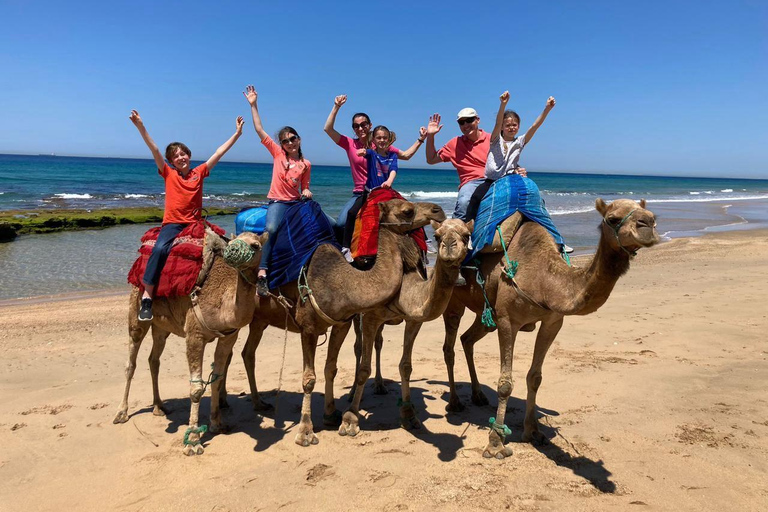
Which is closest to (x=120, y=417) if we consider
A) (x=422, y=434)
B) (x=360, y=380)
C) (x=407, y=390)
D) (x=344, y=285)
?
(x=360, y=380)

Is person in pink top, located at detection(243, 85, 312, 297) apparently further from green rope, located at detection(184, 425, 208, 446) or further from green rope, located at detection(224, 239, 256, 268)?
green rope, located at detection(184, 425, 208, 446)

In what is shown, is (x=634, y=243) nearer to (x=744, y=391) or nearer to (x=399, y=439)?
(x=399, y=439)

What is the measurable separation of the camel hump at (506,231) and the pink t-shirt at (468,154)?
1.00m

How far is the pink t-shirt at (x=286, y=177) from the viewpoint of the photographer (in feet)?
20.1

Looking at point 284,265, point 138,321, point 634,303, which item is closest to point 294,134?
point 284,265

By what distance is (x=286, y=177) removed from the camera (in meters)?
6.12

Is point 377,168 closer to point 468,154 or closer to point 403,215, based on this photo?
point 403,215

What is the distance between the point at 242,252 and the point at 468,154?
322cm

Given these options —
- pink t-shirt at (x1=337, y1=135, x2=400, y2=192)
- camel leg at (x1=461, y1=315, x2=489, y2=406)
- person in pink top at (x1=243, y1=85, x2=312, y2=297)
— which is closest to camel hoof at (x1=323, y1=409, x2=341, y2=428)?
person in pink top at (x1=243, y1=85, x2=312, y2=297)

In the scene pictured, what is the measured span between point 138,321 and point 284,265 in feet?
6.95

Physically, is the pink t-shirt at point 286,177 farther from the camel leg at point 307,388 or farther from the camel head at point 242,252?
the camel leg at point 307,388

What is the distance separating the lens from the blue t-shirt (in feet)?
21.2

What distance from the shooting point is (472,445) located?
582 centimetres

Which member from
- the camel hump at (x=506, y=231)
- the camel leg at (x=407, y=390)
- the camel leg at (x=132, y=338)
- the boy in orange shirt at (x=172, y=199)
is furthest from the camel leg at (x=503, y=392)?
the camel leg at (x=132, y=338)
